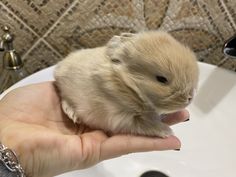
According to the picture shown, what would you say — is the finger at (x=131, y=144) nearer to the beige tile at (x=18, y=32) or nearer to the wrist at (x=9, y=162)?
the wrist at (x=9, y=162)

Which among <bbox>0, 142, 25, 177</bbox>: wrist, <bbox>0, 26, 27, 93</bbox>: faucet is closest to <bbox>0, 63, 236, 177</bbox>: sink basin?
<bbox>0, 26, 27, 93</bbox>: faucet

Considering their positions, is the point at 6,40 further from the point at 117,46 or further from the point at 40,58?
the point at 117,46

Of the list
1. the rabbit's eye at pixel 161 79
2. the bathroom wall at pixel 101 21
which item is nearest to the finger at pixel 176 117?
the rabbit's eye at pixel 161 79

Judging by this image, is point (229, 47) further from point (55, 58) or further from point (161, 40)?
point (55, 58)

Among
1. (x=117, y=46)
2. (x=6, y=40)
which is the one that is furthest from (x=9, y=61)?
(x=117, y=46)

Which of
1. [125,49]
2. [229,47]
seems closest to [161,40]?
[125,49]

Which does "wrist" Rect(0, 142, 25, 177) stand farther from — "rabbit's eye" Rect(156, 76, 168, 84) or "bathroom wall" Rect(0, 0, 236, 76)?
"bathroom wall" Rect(0, 0, 236, 76)
